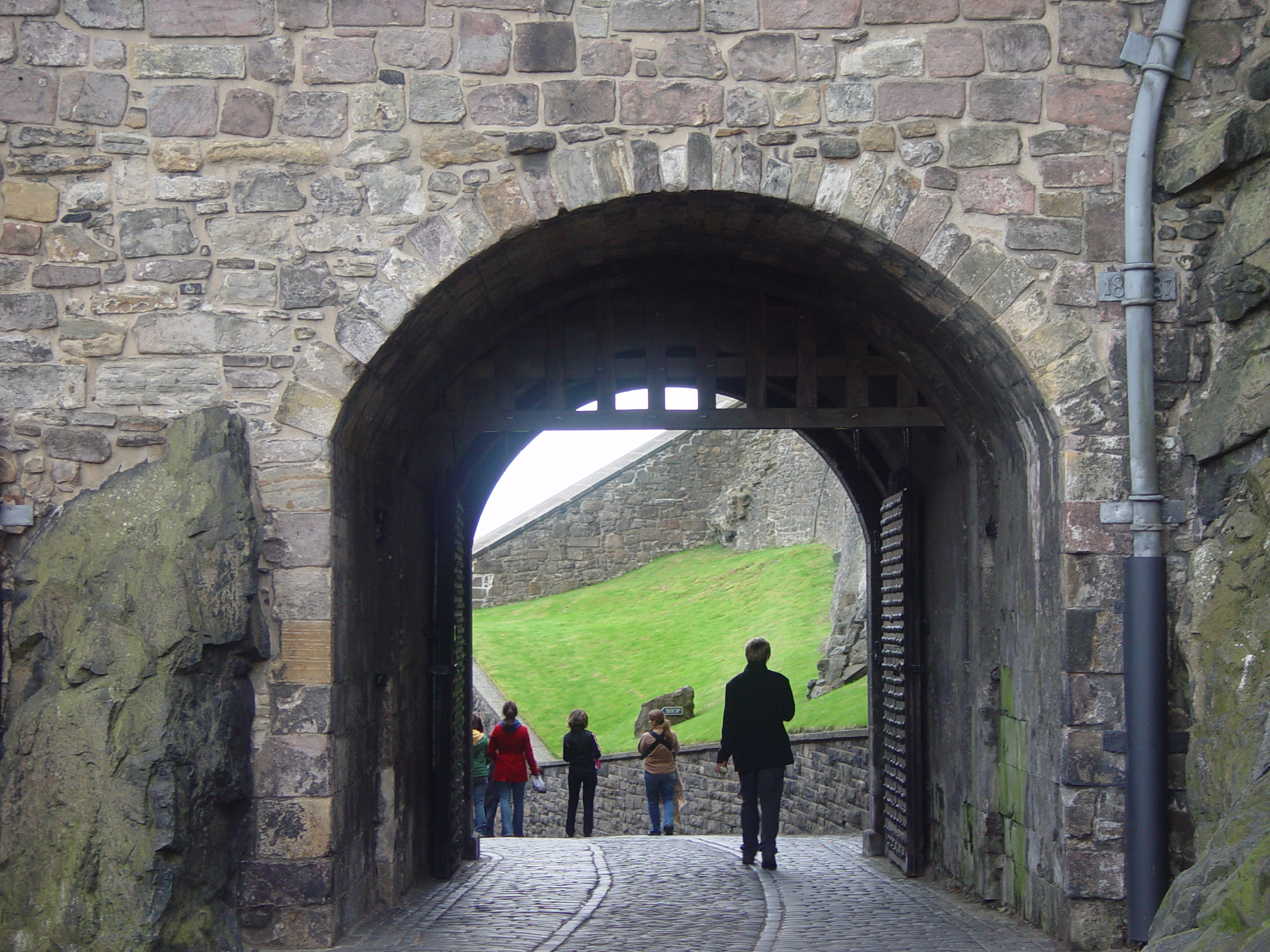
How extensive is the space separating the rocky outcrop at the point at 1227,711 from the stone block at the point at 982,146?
1.55 meters

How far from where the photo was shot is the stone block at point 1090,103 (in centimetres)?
536

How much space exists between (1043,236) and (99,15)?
12.6 ft

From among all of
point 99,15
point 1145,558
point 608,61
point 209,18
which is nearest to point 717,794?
point 1145,558

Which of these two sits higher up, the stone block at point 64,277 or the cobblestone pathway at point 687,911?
the stone block at point 64,277

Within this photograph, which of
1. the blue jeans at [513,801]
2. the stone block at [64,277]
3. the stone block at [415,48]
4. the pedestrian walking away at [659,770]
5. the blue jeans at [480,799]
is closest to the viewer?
the stone block at [64,277]

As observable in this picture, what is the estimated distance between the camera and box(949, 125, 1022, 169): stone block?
534 cm

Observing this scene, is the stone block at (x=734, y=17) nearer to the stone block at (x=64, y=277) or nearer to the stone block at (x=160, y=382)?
the stone block at (x=160, y=382)

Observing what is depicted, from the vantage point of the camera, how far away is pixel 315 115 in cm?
529

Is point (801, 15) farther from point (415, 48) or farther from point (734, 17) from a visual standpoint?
point (415, 48)

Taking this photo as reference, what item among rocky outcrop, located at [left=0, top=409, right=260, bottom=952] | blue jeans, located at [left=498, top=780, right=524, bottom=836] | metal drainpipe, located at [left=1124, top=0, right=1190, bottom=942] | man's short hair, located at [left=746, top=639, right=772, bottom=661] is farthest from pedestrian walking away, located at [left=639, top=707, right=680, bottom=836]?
rocky outcrop, located at [left=0, top=409, right=260, bottom=952]

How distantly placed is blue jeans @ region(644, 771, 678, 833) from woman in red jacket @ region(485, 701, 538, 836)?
993 millimetres

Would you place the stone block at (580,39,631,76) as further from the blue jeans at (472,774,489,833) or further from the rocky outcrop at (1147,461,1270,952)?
the blue jeans at (472,774,489,833)

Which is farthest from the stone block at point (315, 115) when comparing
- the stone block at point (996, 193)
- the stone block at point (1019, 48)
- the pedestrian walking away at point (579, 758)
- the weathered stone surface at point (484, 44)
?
the pedestrian walking away at point (579, 758)

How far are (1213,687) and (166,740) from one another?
369cm
